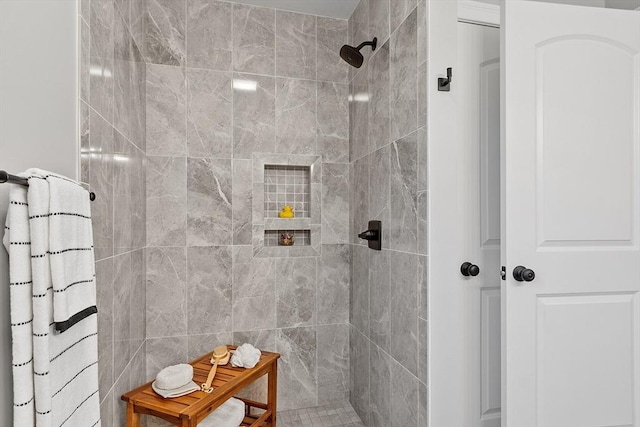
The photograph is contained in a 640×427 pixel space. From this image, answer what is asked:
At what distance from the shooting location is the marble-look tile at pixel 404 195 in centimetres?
163

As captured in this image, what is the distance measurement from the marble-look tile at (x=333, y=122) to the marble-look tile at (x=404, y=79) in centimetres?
66

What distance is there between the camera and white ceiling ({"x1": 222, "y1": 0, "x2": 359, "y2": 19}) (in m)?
2.30

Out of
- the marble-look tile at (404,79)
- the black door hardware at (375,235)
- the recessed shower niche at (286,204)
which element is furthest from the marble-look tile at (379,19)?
the black door hardware at (375,235)

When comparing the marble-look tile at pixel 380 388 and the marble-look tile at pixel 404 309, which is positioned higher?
the marble-look tile at pixel 404 309

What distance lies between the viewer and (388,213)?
189 cm

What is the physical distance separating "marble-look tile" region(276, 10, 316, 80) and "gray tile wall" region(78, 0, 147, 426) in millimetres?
808

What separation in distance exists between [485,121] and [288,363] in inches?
71.2

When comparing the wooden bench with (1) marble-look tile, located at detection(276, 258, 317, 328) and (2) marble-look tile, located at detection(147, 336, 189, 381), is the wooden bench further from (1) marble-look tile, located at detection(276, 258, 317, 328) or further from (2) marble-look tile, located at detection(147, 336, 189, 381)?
(1) marble-look tile, located at detection(276, 258, 317, 328)

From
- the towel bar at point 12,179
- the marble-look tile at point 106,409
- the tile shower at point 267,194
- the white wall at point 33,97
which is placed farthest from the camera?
the tile shower at point 267,194

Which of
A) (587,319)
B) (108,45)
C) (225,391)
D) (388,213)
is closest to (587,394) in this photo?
(587,319)

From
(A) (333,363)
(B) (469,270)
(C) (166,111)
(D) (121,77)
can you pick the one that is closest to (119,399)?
(A) (333,363)

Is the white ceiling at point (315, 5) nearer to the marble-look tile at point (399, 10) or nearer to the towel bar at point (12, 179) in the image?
the marble-look tile at point (399, 10)

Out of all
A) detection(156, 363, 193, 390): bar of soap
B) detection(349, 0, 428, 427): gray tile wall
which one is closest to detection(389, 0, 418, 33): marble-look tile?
detection(349, 0, 428, 427): gray tile wall

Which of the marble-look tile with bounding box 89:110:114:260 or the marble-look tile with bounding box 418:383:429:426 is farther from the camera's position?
the marble-look tile with bounding box 418:383:429:426
